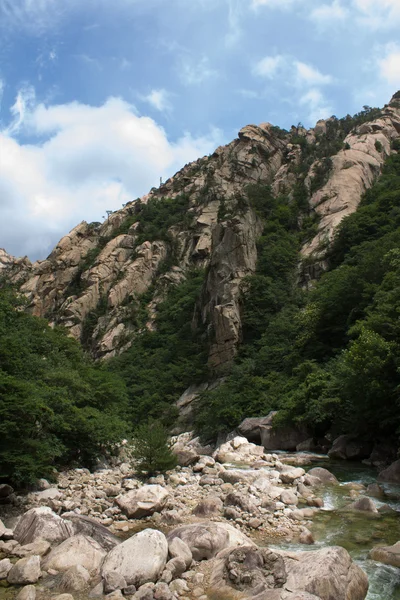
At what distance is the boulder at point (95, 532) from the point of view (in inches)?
381

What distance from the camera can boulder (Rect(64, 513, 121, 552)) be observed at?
31.7 feet

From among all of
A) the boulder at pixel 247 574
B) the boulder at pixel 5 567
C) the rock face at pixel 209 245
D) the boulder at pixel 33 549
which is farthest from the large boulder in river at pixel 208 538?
the rock face at pixel 209 245

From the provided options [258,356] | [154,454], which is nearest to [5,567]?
[154,454]

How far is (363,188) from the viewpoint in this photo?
2451 inches

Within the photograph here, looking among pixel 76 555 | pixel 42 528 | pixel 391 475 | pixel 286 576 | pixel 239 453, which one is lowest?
pixel 391 475

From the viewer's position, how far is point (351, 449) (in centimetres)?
2092

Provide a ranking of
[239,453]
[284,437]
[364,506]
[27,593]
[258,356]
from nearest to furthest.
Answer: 1. [27,593]
2. [364,506]
3. [239,453]
4. [284,437]
5. [258,356]

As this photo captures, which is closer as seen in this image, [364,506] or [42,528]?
[42,528]

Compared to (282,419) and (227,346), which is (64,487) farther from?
(227,346)

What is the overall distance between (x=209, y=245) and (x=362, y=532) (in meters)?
59.9

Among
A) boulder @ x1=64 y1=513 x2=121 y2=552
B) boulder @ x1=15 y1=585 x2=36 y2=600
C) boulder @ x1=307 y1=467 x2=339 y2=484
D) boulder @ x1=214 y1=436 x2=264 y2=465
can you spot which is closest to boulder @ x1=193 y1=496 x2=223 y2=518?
boulder @ x1=64 y1=513 x2=121 y2=552

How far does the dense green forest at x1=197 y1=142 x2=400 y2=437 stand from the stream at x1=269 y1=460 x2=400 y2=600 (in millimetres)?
4408

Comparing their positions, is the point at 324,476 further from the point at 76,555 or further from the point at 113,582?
the point at 113,582

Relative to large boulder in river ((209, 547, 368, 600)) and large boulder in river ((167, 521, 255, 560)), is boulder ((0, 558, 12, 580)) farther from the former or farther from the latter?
large boulder in river ((209, 547, 368, 600))
